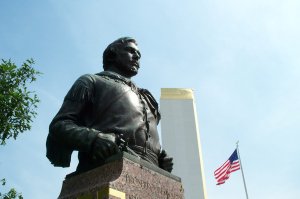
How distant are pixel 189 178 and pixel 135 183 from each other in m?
23.4

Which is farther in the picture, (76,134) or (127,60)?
(127,60)

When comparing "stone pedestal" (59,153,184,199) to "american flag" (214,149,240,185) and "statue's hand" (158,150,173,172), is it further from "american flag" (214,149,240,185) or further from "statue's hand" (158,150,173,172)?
"american flag" (214,149,240,185)

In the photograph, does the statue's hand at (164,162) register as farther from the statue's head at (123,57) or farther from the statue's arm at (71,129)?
the statue's head at (123,57)

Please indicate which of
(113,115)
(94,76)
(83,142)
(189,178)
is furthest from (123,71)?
(189,178)

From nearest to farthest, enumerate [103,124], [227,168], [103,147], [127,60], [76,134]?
[103,147] → [76,134] → [103,124] → [127,60] → [227,168]

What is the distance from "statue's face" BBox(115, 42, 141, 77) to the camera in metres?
4.03

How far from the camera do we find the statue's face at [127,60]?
4.03 metres

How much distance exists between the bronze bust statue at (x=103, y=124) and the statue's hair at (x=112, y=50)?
0.89 feet

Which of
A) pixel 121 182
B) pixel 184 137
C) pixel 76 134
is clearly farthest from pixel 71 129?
pixel 184 137

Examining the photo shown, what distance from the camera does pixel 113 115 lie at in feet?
10.9

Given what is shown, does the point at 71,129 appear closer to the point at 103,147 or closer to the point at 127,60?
the point at 103,147

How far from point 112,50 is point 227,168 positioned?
1662 cm

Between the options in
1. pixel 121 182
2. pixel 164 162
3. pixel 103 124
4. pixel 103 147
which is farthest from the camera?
pixel 164 162

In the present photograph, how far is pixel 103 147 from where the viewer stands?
2.80m
